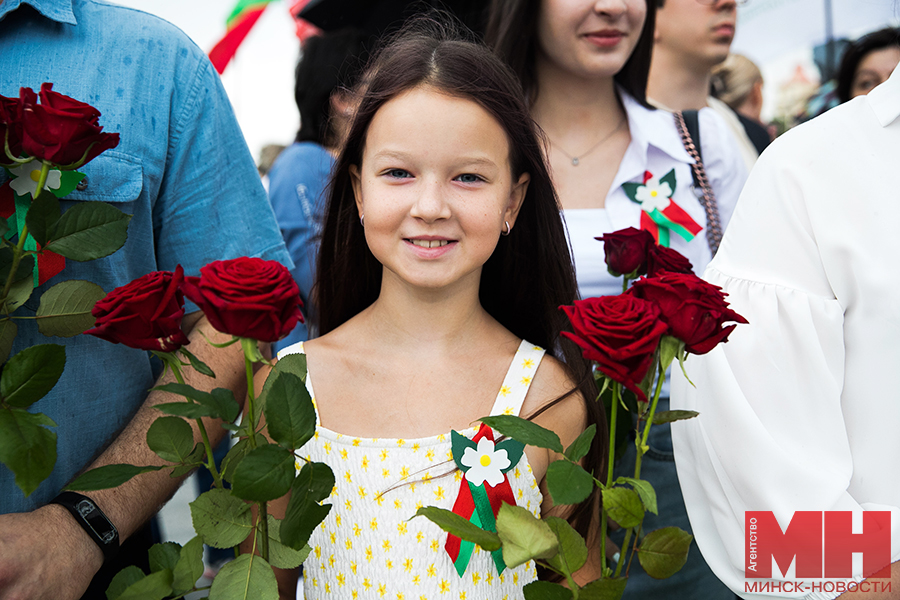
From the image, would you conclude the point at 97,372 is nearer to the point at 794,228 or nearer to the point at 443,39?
the point at 443,39

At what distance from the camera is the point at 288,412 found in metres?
0.90

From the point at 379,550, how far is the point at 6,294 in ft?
2.49

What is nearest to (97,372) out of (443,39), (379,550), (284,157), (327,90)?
(379,550)

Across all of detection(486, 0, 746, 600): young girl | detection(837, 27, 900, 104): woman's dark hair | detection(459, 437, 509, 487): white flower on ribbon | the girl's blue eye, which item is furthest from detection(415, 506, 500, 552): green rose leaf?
detection(837, 27, 900, 104): woman's dark hair

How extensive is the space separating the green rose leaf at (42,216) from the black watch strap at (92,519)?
0.52 m

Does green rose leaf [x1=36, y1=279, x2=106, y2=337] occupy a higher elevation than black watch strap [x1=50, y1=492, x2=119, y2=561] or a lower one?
higher

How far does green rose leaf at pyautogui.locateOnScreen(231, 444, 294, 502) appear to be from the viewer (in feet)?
2.85

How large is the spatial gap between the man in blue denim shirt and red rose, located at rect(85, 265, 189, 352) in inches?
19.9

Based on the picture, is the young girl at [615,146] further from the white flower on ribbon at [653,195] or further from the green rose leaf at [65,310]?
the green rose leaf at [65,310]

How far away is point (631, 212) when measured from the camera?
2033mm

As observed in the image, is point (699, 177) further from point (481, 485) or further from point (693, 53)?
point (693, 53)

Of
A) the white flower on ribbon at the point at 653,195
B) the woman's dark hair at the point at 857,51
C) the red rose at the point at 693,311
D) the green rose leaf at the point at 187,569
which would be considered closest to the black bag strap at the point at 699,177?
the white flower on ribbon at the point at 653,195

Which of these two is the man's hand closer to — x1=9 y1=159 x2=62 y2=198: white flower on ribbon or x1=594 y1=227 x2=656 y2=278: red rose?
x1=9 y1=159 x2=62 y2=198: white flower on ribbon

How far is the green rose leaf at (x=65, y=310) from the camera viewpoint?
106 centimetres
